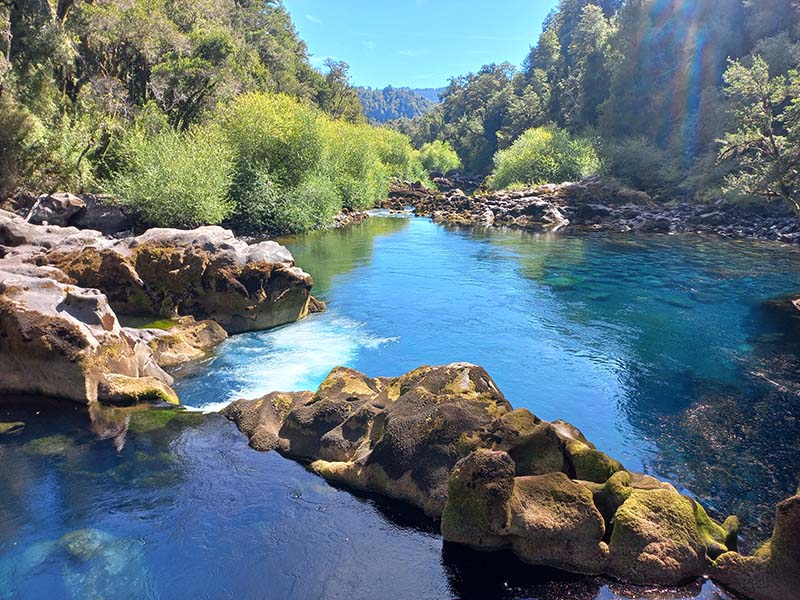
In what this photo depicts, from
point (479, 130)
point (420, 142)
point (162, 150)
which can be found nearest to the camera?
point (162, 150)

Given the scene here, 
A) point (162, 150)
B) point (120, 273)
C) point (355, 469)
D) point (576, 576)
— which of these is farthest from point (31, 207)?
point (576, 576)

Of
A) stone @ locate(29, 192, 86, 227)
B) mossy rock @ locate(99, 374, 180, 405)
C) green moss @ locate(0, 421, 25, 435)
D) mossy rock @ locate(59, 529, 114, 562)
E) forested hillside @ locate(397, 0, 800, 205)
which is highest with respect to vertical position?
forested hillside @ locate(397, 0, 800, 205)

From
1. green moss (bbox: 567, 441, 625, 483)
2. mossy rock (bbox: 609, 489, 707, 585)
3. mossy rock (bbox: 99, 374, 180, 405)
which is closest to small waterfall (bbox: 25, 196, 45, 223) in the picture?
mossy rock (bbox: 99, 374, 180, 405)

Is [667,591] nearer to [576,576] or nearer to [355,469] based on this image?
[576,576]

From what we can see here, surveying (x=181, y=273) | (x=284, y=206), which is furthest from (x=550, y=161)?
(x=181, y=273)

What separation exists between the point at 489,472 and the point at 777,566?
3.75m

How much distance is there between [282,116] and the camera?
41531 millimetres

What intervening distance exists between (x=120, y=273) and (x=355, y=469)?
13029mm

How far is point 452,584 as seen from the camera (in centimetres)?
781

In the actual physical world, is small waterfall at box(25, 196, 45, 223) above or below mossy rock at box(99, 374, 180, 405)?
above

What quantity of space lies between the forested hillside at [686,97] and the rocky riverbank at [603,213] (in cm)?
280

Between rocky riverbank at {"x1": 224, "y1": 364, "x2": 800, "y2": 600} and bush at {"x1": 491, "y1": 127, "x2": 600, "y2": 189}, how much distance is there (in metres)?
58.8

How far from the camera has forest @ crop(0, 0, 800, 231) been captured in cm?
3034

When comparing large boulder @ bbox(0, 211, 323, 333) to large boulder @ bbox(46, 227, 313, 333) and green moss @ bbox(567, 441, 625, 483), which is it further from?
green moss @ bbox(567, 441, 625, 483)
